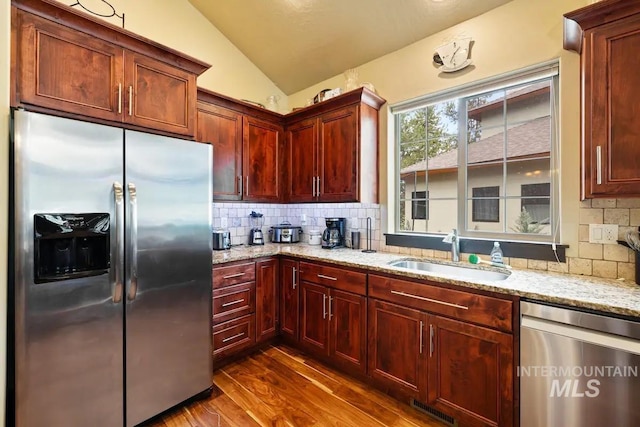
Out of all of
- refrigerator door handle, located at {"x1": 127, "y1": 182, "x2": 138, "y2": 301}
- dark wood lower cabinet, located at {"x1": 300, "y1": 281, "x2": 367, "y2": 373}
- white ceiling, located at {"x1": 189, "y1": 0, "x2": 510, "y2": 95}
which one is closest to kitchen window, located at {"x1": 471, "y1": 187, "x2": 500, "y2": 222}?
dark wood lower cabinet, located at {"x1": 300, "y1": 281, "x2": 367, "y2": 373}

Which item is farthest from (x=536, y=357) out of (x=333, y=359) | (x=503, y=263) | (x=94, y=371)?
(x=94, y=371)

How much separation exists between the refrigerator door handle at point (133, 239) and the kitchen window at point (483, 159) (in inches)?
82.6

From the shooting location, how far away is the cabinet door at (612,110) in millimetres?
1405

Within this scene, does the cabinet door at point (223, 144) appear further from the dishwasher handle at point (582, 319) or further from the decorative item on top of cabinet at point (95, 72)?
the dishwasher handle at point (582, 319)

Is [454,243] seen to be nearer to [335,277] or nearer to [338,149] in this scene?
[335,277]

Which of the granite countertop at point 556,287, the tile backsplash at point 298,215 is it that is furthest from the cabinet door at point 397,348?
the tile backsplash at point 298,215

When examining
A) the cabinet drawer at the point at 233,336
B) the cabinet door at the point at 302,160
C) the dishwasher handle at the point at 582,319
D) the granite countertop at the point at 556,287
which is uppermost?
the cabinet door at the point at 302,160

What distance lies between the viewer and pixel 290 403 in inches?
77.4

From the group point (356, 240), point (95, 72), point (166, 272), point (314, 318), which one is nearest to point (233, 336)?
point (314, 318)

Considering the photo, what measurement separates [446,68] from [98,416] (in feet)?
10.5

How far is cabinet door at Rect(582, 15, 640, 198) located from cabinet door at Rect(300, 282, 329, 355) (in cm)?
186

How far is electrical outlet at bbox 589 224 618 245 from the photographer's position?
170 centimetres

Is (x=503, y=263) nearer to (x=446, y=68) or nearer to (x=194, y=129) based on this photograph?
(x=446, y=68)

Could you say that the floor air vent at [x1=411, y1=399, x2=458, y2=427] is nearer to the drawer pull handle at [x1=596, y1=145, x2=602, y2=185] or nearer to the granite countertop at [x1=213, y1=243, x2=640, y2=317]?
the granite countertop at [x1=213, y1=243, x2=640, y2=317]
